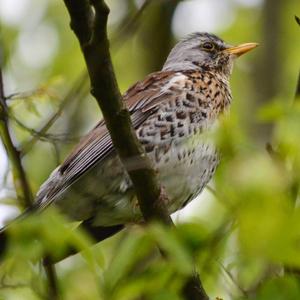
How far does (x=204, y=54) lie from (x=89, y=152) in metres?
1.90

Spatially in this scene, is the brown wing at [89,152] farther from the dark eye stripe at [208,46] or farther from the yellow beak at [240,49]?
the dark eye stripe at [208,46]

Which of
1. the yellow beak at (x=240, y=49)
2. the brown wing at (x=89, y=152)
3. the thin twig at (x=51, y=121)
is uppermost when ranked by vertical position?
the thin twig at (x=51, y=121)

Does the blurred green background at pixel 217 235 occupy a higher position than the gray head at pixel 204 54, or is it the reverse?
the blurred green background at pixel 217 235

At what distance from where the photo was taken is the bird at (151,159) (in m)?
6.13

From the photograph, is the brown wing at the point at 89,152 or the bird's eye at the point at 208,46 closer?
the brown wing at the point at 89,152

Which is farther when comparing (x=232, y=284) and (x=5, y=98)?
(x=5, y=98)

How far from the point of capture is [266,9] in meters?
9.27

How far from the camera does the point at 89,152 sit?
20.1ft

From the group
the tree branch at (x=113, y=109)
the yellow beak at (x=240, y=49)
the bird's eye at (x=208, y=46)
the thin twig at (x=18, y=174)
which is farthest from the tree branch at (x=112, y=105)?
A: the bird's eye at (x=208, y=46)

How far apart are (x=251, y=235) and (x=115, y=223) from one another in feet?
11.5

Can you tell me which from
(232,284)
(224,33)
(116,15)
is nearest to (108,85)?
(232,284)

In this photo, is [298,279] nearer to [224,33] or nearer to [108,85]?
[108,85]

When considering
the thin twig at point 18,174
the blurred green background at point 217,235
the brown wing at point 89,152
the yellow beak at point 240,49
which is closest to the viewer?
the blurred green background at point 217,235

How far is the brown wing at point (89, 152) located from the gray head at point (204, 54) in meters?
0.84
